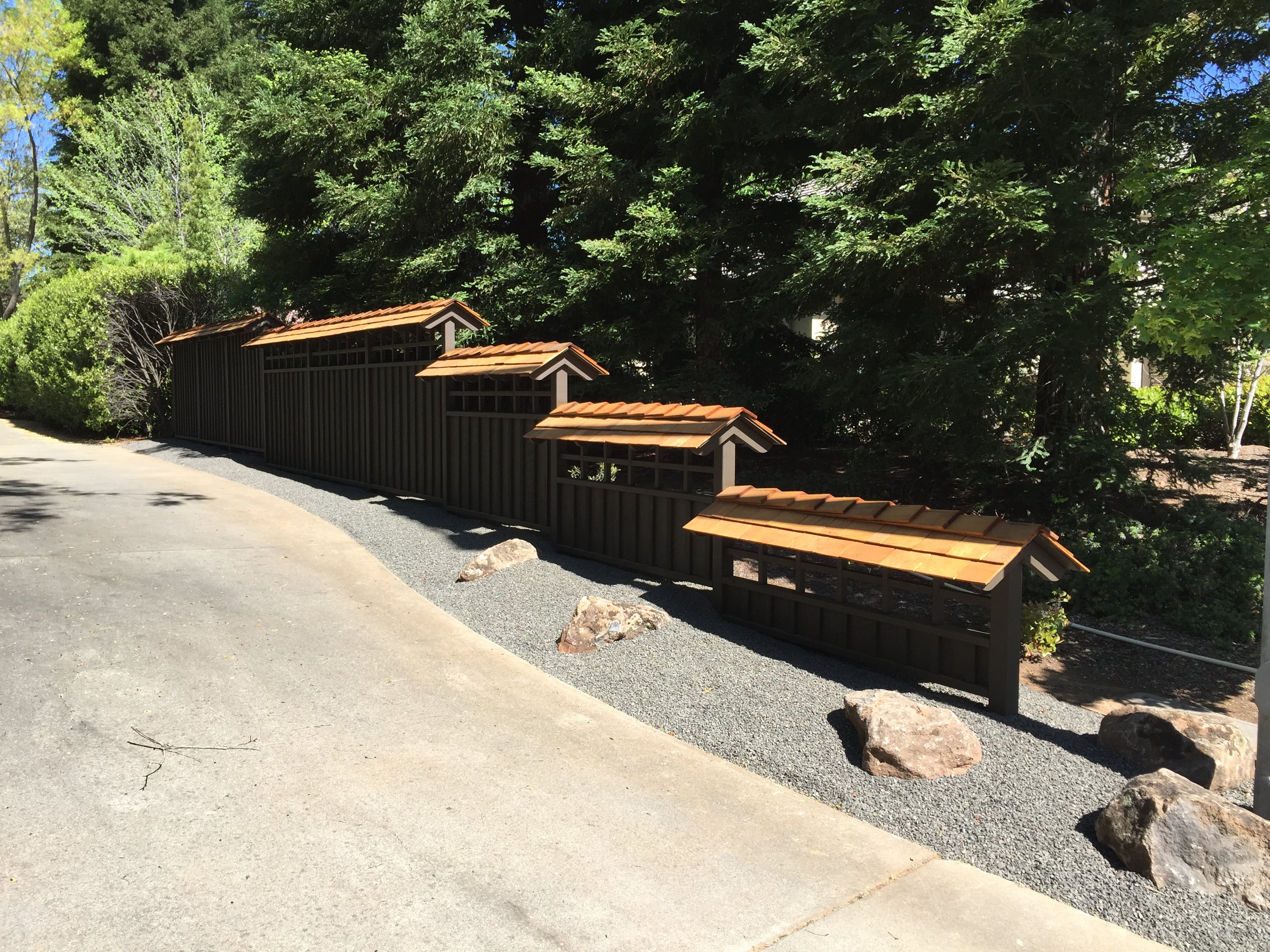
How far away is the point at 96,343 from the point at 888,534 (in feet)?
65.5

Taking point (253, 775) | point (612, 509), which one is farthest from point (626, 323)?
point (253, 775)

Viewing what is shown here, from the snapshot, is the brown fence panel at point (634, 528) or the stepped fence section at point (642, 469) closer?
the stepped fence section at point (642, 469)

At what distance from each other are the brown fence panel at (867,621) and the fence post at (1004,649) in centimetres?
4

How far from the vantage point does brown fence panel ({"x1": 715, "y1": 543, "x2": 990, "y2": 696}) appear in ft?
18.7

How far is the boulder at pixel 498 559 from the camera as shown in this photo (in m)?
8.43

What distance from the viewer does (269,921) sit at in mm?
3400

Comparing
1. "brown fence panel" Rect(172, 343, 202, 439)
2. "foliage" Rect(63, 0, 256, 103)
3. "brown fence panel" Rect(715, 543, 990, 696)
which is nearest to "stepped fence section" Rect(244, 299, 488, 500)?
"brown fence panel" Rect(172, 343, 202, 439)

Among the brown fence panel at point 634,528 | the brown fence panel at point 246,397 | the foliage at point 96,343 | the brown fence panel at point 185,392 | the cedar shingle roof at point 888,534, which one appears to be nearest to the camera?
the cedar shingle roof at point 888,534

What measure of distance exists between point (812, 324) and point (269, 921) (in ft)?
56.3

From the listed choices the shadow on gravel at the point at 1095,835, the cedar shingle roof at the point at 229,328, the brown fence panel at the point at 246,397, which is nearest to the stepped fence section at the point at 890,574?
the shadow on gravel at the point at 1095,835

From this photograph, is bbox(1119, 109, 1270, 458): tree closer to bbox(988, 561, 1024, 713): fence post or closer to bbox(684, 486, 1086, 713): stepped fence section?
bbox(684, 486, 1086, 713): stepped fence section

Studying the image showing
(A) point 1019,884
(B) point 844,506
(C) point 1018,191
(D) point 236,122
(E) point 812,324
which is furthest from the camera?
(E) point 812,324

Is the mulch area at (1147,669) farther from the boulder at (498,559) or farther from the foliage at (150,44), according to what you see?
the foliage at (150,44)

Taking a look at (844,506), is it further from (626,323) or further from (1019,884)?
(626,323)
